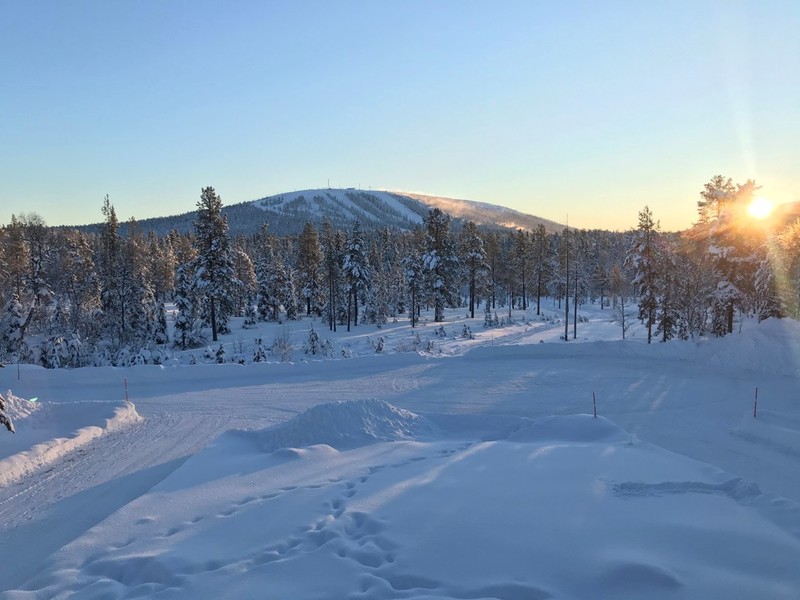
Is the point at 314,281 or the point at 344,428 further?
the point at 314,281

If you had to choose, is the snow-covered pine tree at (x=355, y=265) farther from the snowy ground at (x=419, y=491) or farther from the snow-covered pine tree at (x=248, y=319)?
the snowy ground at (x=419, y=491)

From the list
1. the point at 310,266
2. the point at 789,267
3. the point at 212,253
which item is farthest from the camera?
the point at 310,266

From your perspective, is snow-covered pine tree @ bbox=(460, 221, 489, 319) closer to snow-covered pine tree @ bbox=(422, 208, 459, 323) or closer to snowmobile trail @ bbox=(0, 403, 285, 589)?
snow-covered pine tree @ bbox=(422, 208, 459, 323)

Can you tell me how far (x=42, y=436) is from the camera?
12117 mm

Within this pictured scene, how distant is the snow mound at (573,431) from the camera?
10.5m

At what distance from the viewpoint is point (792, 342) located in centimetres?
1661

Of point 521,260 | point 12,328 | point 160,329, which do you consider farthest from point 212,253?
point 521,260

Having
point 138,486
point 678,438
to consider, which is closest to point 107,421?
point 138,486

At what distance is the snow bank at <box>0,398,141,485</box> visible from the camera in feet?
33.8

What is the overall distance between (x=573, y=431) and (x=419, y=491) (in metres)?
4.89

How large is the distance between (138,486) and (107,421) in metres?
4.91

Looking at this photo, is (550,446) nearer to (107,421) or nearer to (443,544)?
(443,544)

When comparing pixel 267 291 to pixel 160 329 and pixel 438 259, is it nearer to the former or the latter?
pixel 160 329

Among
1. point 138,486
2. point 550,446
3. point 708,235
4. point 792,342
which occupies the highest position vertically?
point 708,235
